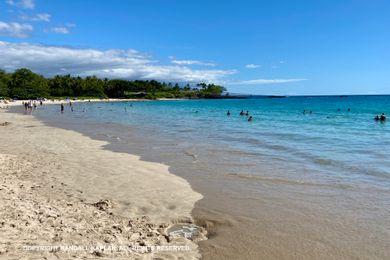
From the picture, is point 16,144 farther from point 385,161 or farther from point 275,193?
point 385,161

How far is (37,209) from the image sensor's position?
8.27 metres

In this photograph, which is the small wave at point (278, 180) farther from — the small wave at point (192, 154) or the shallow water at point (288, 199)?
the small wave at point (192, 154)

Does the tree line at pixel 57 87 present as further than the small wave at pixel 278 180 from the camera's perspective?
Yes

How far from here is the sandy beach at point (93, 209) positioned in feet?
21.1

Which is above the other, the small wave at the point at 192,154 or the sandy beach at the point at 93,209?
the sandy beach at the point at 93,209

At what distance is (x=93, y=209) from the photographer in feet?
28.8

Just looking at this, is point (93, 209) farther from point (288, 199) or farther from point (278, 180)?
point (278, 180)

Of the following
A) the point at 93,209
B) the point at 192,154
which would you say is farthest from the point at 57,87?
the point at 93,209

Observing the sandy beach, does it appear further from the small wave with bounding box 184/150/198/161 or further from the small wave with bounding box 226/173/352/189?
the small wave with bounding box 184/150/198/161

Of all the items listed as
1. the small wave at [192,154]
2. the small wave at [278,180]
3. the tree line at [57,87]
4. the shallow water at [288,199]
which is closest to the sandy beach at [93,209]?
the shallow water at [288,199]

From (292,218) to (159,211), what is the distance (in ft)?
10.3

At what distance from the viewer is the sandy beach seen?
6.42 meters

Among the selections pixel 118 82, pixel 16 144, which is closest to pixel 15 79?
pixel 118 82

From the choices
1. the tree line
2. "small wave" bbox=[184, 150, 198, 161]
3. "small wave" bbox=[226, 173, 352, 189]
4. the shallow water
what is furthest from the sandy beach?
Result: the tree line
